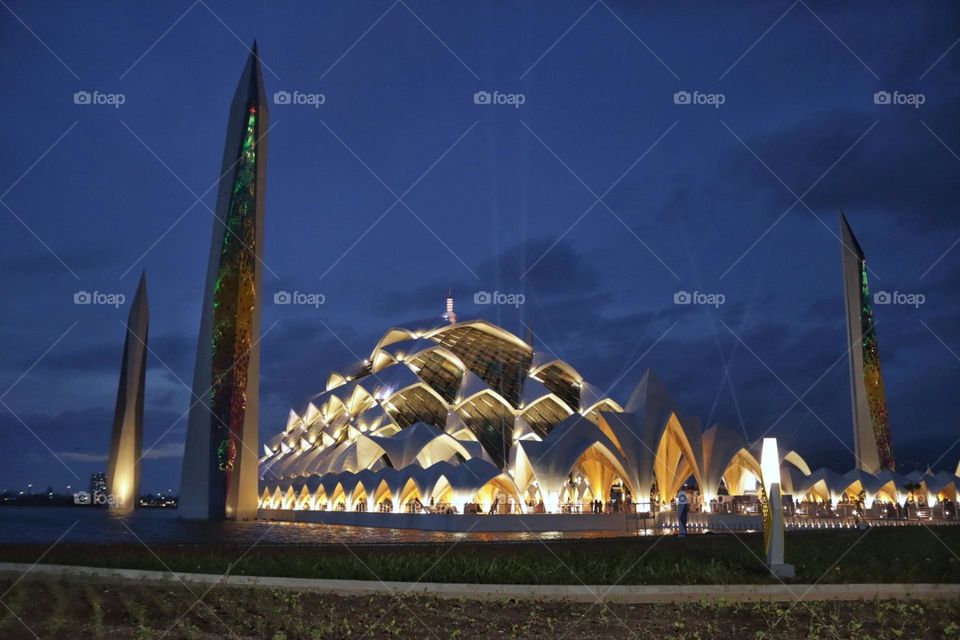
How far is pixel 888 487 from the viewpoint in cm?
4656

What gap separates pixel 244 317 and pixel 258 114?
10.00 meters

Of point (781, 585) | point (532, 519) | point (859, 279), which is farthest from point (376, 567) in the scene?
point (859, 279)

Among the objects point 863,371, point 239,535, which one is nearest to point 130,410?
point 239,535

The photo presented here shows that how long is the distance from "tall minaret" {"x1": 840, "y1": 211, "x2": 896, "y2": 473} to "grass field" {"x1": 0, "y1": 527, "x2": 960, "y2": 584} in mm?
41039

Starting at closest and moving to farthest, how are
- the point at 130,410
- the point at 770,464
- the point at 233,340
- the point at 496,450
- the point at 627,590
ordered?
1. the point at 627,590
2. the point at 770,464
3. the point at 233,340
4. the point at 496,450
5. the point at 130,410

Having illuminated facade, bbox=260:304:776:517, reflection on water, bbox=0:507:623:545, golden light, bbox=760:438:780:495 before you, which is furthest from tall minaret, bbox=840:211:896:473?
golden light, bbox=760:438:780:495

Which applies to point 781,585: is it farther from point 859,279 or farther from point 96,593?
point 859,279

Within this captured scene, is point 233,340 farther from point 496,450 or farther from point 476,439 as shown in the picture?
point 496,450

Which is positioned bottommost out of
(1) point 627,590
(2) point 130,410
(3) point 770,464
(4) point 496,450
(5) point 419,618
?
(5) point 419,618

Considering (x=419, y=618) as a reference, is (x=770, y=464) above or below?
above

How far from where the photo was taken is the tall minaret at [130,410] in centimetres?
5634

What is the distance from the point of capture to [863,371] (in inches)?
2105

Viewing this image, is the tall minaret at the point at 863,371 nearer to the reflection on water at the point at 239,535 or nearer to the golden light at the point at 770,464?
the reflection on water at the point at 239,535

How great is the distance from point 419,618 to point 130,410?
53691 millimetres
